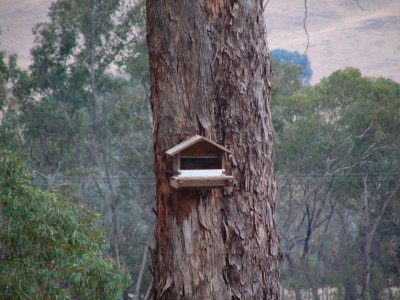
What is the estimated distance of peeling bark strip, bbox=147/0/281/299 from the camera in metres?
2.29

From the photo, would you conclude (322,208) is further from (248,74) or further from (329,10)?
(329,10)

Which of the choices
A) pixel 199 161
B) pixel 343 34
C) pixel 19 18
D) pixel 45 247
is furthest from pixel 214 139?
pixel 343 34

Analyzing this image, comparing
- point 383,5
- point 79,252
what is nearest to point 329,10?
point 383,5

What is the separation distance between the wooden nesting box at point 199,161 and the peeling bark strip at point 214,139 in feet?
0.16

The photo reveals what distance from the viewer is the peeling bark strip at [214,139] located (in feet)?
7.50

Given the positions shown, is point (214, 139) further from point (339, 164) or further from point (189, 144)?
point (339, 164)

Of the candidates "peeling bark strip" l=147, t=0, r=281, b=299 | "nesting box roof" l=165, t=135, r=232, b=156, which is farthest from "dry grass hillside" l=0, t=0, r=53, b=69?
Answer: "nesting box roof" l=165, t=135, r=232, b=156

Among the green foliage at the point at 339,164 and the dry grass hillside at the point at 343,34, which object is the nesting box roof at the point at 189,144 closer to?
the green foliage at the point at 339,164

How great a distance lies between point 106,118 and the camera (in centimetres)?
1614

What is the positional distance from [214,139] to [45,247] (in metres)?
3.52

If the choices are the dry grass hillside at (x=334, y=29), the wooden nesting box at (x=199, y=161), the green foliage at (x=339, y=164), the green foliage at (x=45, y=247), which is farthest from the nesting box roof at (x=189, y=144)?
the dry grass hillside at (x=334, y=29)

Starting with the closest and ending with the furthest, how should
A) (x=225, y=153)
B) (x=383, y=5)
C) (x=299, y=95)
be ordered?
(x=225, y=153), (x=299, y=95), (x=383, y=5)

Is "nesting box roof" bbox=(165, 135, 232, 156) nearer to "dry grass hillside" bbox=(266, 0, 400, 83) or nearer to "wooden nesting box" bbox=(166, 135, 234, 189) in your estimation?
"wooden nesting box" bbox=(166, 135, 234, 189)

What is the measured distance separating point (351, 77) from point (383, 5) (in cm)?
1490
